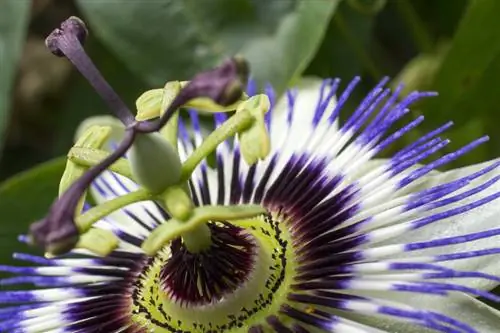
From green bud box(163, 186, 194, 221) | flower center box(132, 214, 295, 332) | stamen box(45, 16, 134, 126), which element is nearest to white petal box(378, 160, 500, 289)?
flower center box(132, 214, 295, 332)

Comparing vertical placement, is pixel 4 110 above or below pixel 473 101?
above

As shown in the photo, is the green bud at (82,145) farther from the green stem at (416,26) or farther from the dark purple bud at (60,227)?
the green stem at (416,26)

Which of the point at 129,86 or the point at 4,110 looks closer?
the point at 4,110

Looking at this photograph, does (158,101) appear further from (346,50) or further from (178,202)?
(346,50)

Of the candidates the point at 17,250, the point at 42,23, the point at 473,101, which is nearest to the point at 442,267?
the point at 473,101

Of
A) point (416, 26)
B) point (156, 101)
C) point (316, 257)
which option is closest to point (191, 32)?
point (416, 26)

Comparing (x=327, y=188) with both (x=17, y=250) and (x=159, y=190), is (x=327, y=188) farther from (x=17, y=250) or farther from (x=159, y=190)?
(x=17, y=250)

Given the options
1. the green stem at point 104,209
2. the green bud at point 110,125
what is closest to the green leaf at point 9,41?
the green bud at point 110,125
